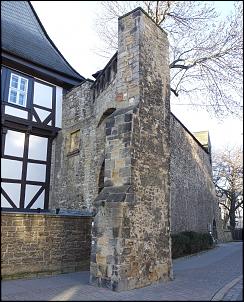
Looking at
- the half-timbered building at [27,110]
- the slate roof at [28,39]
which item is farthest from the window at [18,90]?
the slate roof at [28,39]

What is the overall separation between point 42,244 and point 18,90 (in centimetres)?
642

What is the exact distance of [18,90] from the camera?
1292 cm

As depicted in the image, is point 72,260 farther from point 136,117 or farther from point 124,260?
point 136,117

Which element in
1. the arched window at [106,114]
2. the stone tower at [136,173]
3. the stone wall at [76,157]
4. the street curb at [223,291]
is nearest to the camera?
the street curb at [223,291]

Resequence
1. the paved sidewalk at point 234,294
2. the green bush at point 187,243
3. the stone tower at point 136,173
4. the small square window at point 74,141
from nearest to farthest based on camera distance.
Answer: the paved sidewalk at point 234,294, the stone tower at point 136,173, the small square window at point 74,141, the green bush at point 187,243

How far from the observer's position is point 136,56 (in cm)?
909

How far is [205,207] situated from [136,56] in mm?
14617

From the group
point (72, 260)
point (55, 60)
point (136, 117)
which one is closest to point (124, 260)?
point (72, 260)

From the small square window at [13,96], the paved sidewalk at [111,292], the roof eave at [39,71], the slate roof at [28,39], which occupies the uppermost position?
the slate roof at [28,39]

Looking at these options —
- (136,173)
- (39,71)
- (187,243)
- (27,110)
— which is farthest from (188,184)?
(136,173)

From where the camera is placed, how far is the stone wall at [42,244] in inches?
330

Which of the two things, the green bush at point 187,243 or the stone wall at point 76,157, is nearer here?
the stone wall at point 76,157

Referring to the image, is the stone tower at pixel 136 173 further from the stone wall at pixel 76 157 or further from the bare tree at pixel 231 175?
the bare tree at pixel 231 175

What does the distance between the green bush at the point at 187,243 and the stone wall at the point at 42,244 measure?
4528 mm
